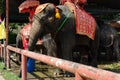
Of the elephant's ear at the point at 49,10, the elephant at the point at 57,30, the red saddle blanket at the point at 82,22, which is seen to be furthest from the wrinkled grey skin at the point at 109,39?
the elephant's ear at the point at 49,10

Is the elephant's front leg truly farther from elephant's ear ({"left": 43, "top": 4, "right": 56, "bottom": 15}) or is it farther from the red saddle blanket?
elephant's ear ({"left": 43, "top": 4, "right": 56, "bottom": 15})

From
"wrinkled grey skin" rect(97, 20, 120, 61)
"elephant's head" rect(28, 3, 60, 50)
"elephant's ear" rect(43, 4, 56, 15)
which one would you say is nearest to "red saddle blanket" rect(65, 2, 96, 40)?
"elephant's head" rect(28, 3, 60, 50)

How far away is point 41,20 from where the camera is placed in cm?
709

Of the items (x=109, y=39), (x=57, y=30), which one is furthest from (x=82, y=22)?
(x=109, y=39)

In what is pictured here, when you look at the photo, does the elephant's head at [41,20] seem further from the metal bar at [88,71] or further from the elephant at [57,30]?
the metal bar at [88,71]

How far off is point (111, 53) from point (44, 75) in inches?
136

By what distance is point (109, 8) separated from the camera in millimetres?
13562

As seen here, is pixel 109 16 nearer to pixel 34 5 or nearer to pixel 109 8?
pixel 109 8

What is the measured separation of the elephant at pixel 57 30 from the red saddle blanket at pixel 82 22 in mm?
96

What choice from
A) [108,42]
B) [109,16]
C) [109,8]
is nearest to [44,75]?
[108,42]

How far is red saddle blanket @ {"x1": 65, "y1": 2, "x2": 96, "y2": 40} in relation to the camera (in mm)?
7595

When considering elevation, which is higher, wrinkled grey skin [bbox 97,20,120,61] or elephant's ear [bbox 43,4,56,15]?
elephant's ear [bbox 43,4,56,15]

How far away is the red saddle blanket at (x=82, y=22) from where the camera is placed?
7.59m

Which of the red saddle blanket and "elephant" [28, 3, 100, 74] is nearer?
"elephant" [28, 3, 100, 74]
